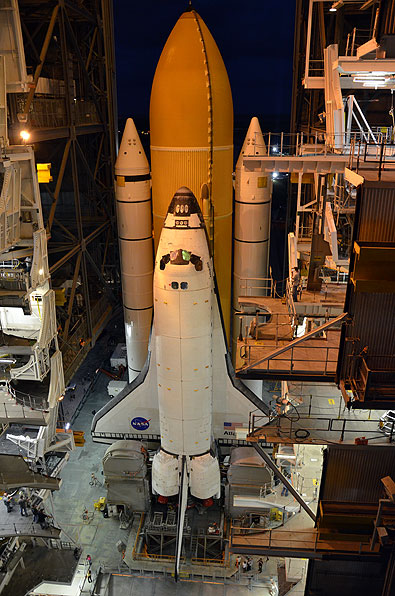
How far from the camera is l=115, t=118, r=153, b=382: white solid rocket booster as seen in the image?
46.7 feet

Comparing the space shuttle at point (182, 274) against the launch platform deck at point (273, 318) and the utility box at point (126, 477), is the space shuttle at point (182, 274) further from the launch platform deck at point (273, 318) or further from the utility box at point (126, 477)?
the launch platform deck at point (273, 318)

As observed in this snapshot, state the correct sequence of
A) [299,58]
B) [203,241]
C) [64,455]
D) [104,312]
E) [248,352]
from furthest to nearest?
[104,312]
[299,58]
[64,455]
[203,241]
[248,352]

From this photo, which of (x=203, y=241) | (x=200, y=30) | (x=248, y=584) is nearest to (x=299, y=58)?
(x=200, y=30)

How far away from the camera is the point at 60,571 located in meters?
Result: 12.6

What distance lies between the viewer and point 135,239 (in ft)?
49.3

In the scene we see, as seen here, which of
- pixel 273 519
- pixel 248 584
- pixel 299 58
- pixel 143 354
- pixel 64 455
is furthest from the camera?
pixel 299 58

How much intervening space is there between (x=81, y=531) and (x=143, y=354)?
5.54 metres

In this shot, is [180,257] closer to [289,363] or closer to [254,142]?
[289,363]

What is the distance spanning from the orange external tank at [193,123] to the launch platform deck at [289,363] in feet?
19.7

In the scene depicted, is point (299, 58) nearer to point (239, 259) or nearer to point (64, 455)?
point (239, 259)

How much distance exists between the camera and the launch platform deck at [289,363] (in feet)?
25.6

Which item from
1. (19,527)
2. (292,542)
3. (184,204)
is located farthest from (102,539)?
(184,204)

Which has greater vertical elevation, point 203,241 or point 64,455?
point 203,241

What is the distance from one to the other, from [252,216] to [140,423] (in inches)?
279
